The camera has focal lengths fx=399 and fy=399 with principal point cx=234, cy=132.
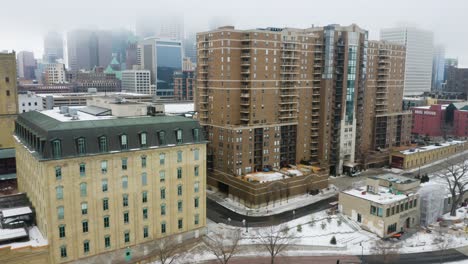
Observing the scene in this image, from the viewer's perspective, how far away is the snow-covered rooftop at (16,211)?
66.5 metres

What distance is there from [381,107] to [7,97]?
12023 cm

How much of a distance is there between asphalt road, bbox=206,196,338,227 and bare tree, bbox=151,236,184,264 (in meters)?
16.0

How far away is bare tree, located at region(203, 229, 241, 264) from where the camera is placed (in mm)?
69831

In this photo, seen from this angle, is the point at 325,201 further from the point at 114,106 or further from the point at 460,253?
the point at 114,106

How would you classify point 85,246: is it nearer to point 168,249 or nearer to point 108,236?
point 108,236

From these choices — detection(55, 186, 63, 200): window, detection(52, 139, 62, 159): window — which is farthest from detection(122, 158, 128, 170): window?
detection(55, 186, 63, 200): window

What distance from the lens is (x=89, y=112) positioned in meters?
79.9

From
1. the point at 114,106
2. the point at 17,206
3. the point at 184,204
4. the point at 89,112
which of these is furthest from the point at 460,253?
the point at 17,206

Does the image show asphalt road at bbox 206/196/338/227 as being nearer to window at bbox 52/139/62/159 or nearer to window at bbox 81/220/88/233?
window at bbox 81/220/88/233

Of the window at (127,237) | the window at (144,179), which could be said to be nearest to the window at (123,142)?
the window at (144,179)

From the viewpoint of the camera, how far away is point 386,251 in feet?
238

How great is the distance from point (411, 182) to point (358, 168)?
40.4 metres

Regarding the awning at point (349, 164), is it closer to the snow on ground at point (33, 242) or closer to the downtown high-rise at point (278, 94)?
the downtown high-rise at point (278, 94)

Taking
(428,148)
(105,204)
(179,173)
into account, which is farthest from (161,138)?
(428,148)
